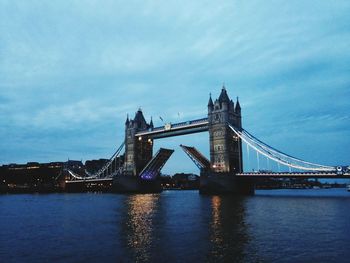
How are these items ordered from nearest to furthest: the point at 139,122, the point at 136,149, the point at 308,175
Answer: the point at 308,175
the point at 136,149
the point at 139,122

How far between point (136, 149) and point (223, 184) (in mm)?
38069

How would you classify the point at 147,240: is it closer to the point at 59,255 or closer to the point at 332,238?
the point at 59,255

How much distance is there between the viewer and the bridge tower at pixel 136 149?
103 metres

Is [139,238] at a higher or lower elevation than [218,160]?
lower

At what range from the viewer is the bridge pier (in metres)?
73.0

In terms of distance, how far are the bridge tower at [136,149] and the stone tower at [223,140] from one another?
29.5m

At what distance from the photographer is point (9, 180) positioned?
167125 mm

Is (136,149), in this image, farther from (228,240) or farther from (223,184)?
(228,240)

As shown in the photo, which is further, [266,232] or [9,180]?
[9,180]

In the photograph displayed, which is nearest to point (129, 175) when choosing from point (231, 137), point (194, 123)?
point (194, 123)

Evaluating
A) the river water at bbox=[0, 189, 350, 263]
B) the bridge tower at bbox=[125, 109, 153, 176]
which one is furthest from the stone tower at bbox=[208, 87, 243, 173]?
the river water at bbox=[0, 189, 350, 263]

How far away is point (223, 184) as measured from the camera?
73125 millimetres

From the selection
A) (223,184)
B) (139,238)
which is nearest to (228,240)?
(139,238)

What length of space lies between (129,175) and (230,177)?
3596 cm
